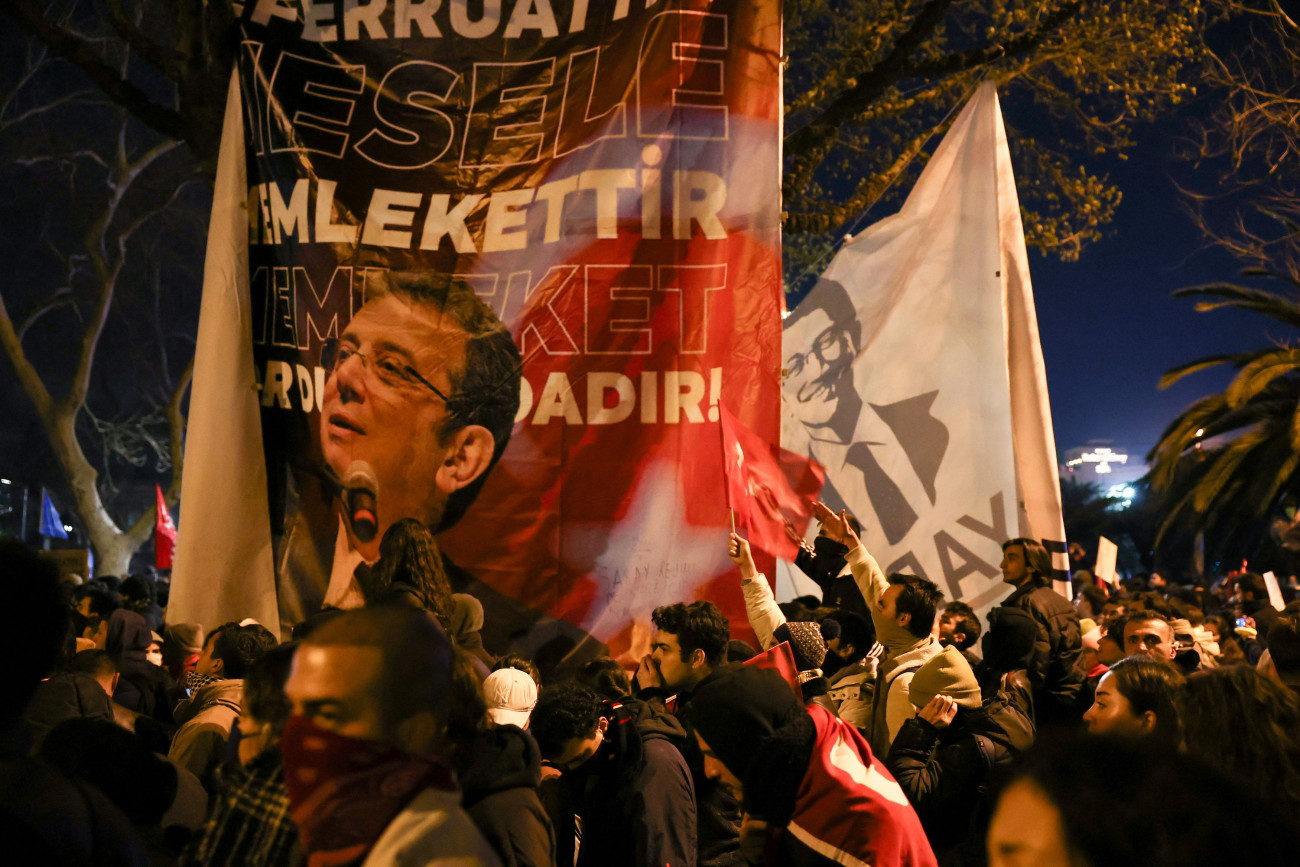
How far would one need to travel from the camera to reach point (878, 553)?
8969 millimetres

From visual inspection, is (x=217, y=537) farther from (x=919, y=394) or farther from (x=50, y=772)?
(x=50, y=772)

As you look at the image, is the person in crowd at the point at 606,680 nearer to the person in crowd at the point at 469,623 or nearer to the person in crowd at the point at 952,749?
the person in crowd at the point at 469,623

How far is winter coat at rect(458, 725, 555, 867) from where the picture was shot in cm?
276

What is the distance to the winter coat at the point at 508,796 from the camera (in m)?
2.76

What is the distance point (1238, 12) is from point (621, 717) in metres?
11.4

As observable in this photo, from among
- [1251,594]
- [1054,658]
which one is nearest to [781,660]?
[1054,658]

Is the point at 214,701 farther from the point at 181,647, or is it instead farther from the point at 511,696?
the point at 181,647

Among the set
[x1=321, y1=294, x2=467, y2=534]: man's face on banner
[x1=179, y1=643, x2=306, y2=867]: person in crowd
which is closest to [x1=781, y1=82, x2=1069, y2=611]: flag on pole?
[x1=321, y1=294, x2=467, y2=534]: man's face on banner

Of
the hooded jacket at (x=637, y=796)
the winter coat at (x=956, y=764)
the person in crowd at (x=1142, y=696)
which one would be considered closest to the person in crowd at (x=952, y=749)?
the winter coat at (x=956, y=764)

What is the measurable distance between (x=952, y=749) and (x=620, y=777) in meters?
1.43

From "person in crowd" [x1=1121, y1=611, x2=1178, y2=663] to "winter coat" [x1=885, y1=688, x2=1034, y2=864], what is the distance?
2.04 m

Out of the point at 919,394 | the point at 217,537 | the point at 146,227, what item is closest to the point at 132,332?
the point at 146,227

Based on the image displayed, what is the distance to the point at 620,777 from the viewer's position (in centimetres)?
402

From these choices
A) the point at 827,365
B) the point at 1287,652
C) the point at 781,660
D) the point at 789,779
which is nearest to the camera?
the point at 789,779
